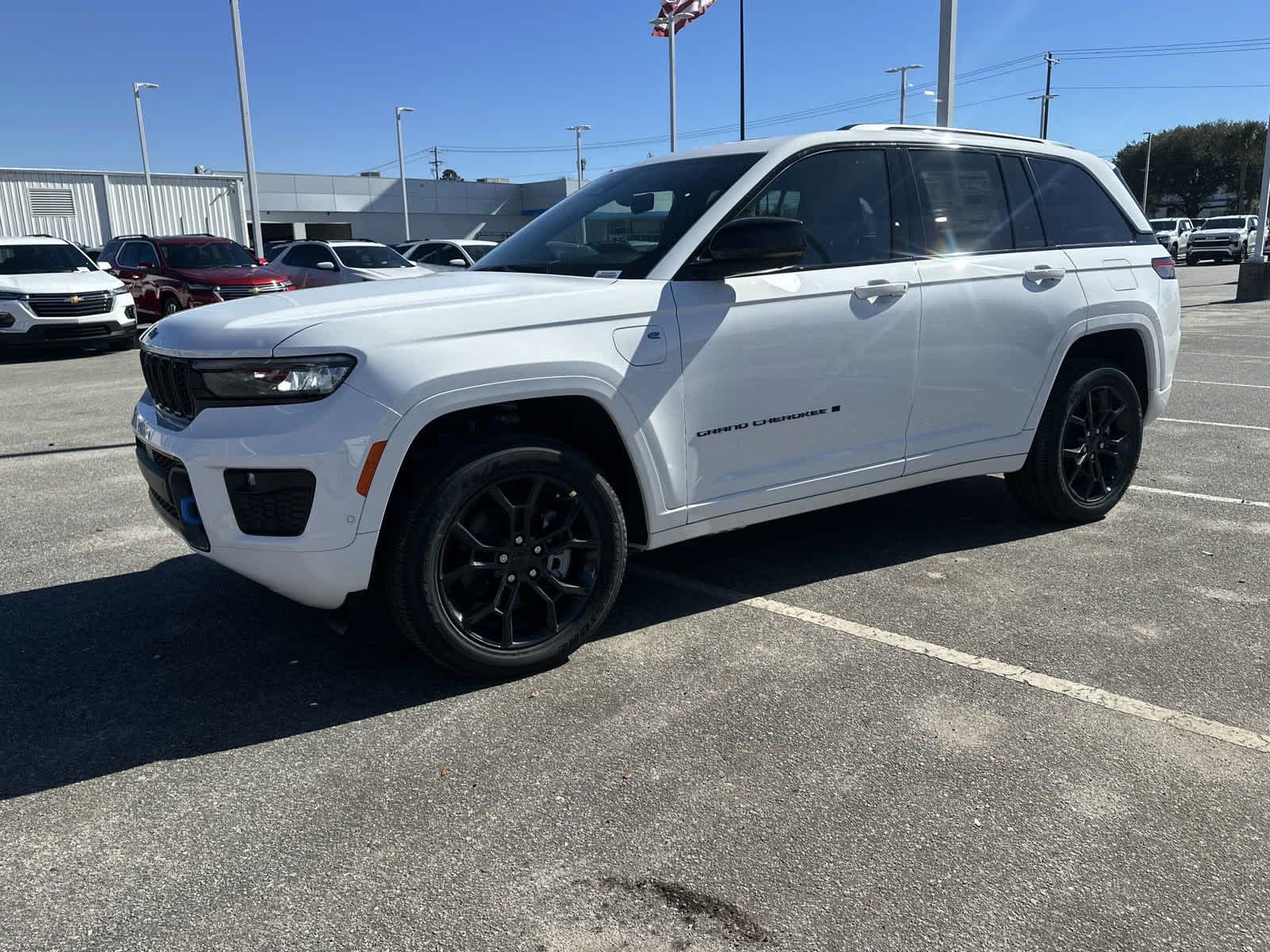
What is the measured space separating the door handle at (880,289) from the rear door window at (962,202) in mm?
355

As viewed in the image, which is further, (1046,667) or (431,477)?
(1046,667)

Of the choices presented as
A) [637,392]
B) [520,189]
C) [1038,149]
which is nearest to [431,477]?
[637,392]

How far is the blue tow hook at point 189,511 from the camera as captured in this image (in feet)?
11.0

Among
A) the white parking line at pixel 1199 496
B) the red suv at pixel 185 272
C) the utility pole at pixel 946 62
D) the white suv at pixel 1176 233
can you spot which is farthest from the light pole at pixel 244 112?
the white suv at pixel 1176 233

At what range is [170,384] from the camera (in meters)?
3.51

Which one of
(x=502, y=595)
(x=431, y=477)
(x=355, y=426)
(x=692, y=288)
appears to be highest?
(x=692, y=288)

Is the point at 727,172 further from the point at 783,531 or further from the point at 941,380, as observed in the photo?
the point at 783,531

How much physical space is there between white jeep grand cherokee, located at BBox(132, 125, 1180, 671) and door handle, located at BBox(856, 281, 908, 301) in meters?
0.01

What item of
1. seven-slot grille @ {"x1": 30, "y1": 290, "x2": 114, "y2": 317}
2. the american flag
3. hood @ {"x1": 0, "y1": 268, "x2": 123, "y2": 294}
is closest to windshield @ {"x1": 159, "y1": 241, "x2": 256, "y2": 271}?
hood @ {"x1": 0, "y1": 268, "x2": 123, "y2": 294}

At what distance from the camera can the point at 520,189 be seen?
62.5m

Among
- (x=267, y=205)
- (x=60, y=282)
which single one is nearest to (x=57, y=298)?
(x=60, y=282)

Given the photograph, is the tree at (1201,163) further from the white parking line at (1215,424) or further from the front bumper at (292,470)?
the front bumper at (292,470)

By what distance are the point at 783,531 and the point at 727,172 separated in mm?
2041

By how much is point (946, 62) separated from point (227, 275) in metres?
11.3
